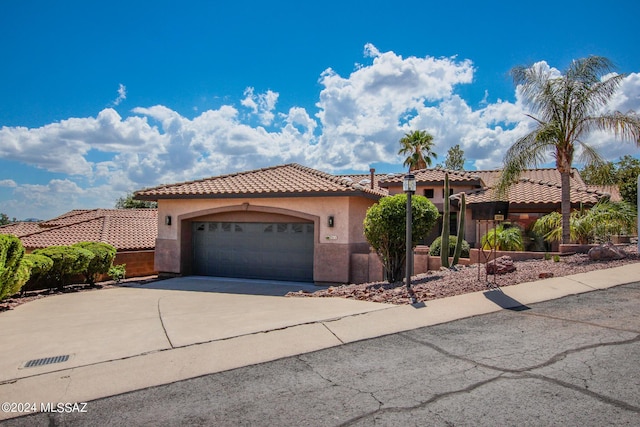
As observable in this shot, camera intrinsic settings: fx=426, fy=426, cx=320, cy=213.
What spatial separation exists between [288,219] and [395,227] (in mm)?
5393

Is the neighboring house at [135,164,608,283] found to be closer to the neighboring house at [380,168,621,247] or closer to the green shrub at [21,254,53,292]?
the neighboring house at [380,168,621,247]

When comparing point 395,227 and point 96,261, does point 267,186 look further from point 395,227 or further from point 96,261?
point 96,261

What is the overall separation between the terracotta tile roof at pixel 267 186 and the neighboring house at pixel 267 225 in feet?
0.12

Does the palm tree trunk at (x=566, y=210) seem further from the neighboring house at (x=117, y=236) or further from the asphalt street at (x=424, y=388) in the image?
the neighboring house at (x=117, y=236)

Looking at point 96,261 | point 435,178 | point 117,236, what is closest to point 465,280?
point 96,261

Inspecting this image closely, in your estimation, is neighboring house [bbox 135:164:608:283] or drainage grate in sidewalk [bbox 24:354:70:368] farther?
neighboring house [bbox 135:164:608:283]

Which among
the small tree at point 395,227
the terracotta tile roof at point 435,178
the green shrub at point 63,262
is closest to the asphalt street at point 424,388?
the small tree at point 395,227

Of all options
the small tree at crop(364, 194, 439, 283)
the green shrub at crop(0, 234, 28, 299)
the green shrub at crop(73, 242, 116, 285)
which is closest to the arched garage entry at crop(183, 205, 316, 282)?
the green shrub at crop(73, 242, 116, 285)

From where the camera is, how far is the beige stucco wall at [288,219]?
14.2 metres

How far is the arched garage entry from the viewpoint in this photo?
15320 mm

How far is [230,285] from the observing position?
14.1m

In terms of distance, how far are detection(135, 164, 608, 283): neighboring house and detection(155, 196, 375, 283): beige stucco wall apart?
1.3 inches

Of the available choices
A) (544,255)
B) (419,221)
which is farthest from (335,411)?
(544,255)

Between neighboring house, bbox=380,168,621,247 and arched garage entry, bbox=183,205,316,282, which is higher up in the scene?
neighboring house, bbox=380,168,621,247
